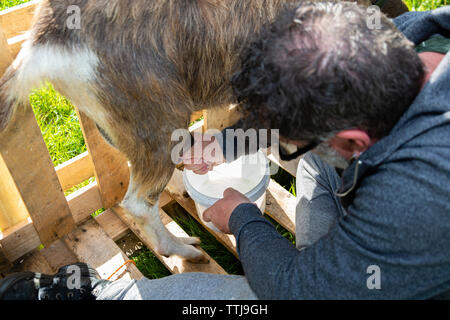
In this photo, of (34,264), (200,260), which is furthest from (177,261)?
(34,264)

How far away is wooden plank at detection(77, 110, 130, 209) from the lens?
2340 millimetres

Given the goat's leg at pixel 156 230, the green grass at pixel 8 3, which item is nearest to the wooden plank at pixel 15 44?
the goat's leg at pixel 156 230

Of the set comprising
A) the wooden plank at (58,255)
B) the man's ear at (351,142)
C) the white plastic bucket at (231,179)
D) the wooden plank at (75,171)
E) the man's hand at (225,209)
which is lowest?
the wooden plank at (58,255)

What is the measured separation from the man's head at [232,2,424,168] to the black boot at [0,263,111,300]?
4.30 feet

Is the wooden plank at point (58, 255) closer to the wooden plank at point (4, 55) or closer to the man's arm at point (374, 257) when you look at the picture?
the wooden plank at point (4, 55)

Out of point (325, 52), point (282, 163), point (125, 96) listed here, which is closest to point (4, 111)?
point (125, 96)

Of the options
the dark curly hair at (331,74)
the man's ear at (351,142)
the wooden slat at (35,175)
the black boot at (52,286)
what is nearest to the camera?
the dark curly hair at (331,74)

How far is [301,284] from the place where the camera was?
4.75 ft

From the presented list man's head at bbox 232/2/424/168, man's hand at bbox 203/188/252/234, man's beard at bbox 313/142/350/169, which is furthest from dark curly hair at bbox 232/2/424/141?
man's hand at bbox 203/188/252/234

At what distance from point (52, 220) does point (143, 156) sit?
3.18ft

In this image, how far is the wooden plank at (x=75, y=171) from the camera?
264cm

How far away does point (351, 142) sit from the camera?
1.39 m

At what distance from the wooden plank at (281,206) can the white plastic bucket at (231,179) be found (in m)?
0.08

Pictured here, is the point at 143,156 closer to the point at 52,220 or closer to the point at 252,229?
the point at 252,229
